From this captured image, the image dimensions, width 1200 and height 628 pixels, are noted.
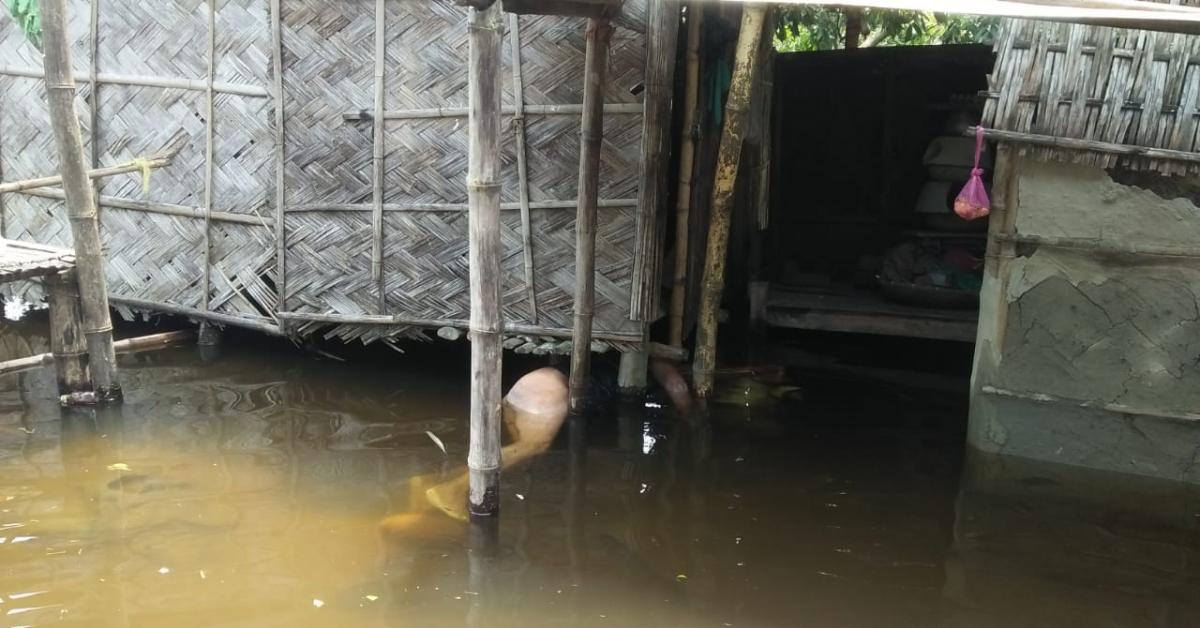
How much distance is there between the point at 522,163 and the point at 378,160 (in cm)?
106

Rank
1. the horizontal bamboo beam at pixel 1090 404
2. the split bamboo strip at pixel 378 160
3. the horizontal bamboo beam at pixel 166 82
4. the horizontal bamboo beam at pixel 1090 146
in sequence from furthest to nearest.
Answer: the horizontal bamboo beam at pixel 166 82, the split bamboo strip at pixel 378 160, the horizontal bamboo beam at pixel 1090 404, the horizontal bamboo beam at pixel 1090 146

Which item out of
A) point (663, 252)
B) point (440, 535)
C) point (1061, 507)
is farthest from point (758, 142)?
point (440, 535)

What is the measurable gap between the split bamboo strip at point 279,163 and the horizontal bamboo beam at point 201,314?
161mm

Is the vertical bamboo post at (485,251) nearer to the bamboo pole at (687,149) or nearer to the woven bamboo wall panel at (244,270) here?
the bamboo pole at (687,149)

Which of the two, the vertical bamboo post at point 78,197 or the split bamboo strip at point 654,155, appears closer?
the vertical bamboo post at point 78,197

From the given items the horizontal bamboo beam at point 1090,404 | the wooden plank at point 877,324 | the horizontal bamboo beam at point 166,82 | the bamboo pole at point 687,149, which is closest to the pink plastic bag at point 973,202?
the horizontal bamboo beam at point 1090,404

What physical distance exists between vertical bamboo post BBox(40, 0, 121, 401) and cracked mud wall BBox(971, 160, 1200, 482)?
5.30 m

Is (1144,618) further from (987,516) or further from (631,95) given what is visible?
(631,95)

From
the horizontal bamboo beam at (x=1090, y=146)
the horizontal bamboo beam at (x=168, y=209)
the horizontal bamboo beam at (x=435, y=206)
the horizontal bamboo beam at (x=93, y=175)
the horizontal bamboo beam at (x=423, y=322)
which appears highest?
the horizontal bamboo beam at (x=1090, y=146)

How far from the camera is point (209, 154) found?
6637 mm

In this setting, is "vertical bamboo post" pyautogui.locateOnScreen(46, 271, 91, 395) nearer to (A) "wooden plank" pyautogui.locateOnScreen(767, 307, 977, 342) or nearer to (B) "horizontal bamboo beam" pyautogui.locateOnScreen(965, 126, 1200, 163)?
(A) "wooden plank" pyautogui.locateOnScreen(767, 307, 977, 342)

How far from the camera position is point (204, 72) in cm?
659

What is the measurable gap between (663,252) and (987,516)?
2.55 m

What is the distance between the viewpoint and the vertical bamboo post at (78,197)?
16.9 ft
